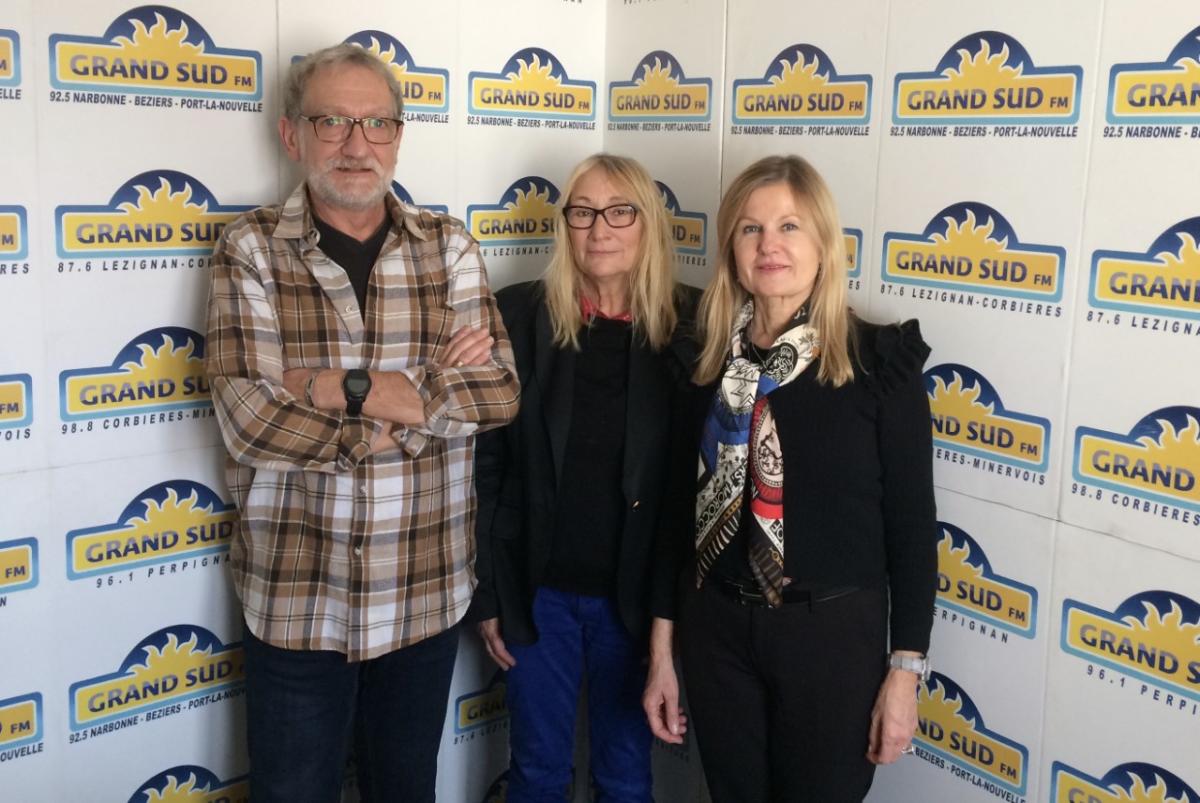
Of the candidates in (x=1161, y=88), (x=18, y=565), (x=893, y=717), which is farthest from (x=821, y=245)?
(x=18, y=565)

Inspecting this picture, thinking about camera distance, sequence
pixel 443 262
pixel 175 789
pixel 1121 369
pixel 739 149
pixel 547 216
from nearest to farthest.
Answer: pixel 1121 369 → pixel 443 262 → pixel 175 789 → pixel 739 149 → pixel 547 216

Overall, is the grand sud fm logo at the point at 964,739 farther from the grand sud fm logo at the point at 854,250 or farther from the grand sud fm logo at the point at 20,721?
the grand sud fm logo at the point at 20,721

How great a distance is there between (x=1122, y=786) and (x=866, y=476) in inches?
28.5

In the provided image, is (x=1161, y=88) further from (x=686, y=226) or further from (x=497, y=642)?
(x=497, y=642)

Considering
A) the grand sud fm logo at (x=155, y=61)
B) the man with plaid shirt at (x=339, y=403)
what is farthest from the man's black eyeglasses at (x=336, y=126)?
the grand sud fm logo at (x=155, y=61)

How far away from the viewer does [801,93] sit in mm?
2430

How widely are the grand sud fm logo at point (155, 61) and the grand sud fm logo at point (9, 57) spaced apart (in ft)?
0.20

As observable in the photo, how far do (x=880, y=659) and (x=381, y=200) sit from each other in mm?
1326

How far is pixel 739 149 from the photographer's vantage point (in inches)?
103

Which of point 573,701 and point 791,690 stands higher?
point 791,690

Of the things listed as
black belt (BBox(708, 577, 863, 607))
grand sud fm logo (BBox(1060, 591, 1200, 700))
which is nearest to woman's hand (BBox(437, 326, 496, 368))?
black belt (BBox(708, 577, 863, 607))

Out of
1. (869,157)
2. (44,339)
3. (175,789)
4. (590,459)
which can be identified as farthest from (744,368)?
(175,789)

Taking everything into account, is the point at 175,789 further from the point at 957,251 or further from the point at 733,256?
the point at 957,251

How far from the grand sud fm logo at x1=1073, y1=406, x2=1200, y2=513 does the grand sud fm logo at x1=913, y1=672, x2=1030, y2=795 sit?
1.85 ft
